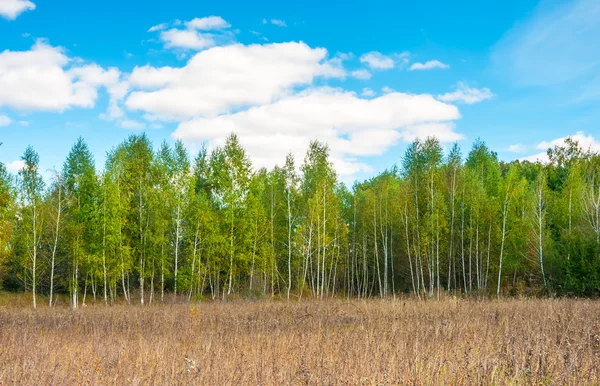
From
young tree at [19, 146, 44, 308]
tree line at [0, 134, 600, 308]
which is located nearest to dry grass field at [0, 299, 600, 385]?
tree line at [0, 134, 600, 308]

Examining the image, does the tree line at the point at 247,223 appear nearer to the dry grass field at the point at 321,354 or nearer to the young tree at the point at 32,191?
the young tree at the point at 32,191

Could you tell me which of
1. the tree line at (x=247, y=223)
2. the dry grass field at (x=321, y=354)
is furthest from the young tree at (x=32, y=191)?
the dry grass field at (x=321, y=354)

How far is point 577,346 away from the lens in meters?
7.48

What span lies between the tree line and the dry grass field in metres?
18.0

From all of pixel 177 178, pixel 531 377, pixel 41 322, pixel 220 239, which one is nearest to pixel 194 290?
pixel 220 239

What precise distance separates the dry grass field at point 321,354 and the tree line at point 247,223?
59.2 feet

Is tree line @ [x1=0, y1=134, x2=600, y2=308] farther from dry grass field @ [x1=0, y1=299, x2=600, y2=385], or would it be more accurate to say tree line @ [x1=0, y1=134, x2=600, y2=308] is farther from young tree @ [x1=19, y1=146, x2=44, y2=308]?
dry grass field @ [x1=0, y1=299, x2=600, y2=385]

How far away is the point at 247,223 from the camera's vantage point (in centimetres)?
3117

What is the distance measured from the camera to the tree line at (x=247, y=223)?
98.0 ft

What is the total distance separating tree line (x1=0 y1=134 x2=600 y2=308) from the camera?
98.0 ft

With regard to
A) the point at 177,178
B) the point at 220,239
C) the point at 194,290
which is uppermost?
the point at 177,178

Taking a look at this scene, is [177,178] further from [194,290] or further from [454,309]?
[454,309]

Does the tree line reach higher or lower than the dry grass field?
higher

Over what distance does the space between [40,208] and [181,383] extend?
1169 inches
